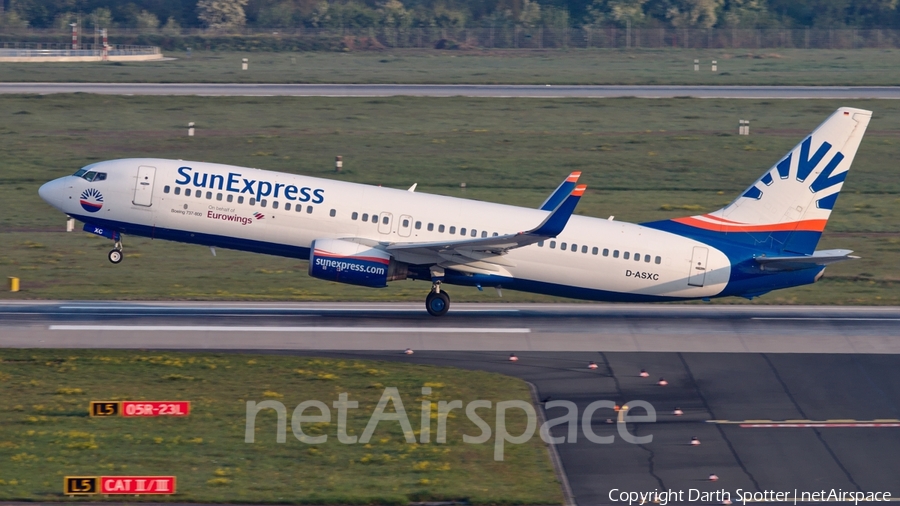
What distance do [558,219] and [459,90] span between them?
185 ft

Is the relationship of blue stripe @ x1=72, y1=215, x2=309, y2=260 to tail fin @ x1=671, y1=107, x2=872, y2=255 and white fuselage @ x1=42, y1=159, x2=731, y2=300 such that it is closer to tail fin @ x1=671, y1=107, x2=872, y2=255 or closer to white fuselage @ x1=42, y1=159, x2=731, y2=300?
white fuselage @ x1=42, y1=159, x2=731, y2=300

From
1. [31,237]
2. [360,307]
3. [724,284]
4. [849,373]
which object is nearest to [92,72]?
[31,237]

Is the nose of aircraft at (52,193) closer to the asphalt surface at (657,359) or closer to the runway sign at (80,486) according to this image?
the asphalt surface at (657,359)

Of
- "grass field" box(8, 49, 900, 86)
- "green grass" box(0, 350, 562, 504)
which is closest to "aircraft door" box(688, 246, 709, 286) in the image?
"green grass" box(0, 350, 562, 504)

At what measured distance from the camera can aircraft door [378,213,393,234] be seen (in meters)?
36.4

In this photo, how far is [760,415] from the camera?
87.2 feet

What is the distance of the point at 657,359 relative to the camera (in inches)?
1255

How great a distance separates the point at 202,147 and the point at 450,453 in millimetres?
48054

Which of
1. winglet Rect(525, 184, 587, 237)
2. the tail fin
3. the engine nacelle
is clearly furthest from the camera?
the tail fin

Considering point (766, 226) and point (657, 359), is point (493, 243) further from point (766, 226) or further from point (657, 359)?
point (766, 226)

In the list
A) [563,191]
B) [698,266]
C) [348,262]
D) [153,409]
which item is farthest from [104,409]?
[698,266]

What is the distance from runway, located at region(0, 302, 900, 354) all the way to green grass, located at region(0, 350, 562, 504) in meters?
2.55

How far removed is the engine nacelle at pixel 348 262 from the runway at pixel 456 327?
63.9 inches

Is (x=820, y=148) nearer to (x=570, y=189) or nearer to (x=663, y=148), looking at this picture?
(x=570, y=189)
